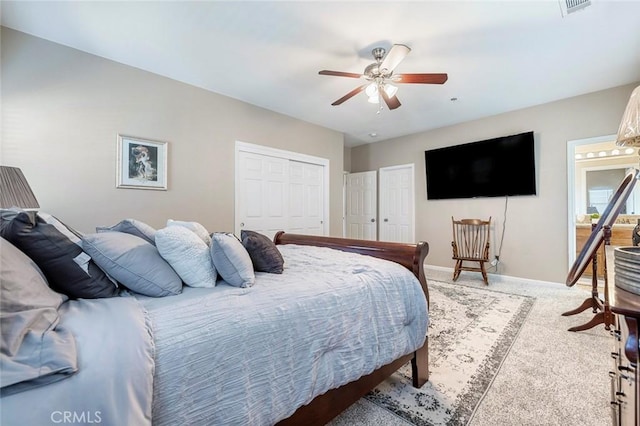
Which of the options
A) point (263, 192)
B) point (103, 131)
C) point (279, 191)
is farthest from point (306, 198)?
point (103, 131)

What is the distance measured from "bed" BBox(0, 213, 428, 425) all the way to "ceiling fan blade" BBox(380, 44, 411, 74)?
1.86 metres

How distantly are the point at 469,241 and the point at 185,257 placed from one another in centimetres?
468

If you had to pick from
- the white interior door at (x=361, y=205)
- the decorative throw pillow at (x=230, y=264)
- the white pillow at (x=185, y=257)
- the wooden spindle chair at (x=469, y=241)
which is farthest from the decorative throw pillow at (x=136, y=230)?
the white interior door at (x=361, y=205)

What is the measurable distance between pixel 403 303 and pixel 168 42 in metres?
3.06

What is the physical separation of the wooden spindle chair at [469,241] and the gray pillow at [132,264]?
4247 mm

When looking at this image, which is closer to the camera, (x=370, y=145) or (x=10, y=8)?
(x=10, y=8)

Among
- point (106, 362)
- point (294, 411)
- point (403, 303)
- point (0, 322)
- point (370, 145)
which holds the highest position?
point (370, 145)

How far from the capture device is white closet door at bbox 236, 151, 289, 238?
3912 millimetres

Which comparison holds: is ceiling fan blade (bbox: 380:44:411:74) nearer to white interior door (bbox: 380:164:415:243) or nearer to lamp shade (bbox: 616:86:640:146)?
lamp shade (bbox: 616:86:640:146)

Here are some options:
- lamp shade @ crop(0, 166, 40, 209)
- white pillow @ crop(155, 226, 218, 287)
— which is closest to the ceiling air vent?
white pillow @ crop(155, 226, 218, 287)

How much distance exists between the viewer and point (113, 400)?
65cm

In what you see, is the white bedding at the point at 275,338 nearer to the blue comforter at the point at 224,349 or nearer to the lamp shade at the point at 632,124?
the blue comforter at the point at 224,349

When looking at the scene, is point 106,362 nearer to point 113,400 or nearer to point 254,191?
point 113,400

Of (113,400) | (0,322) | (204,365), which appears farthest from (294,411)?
(0,322)
